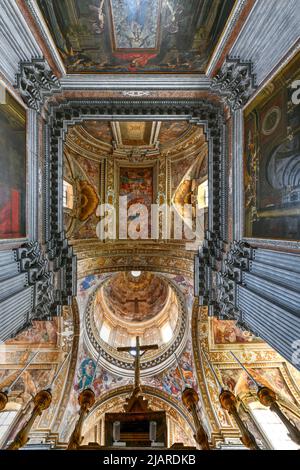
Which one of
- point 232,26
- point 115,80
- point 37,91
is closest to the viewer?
point 232,26

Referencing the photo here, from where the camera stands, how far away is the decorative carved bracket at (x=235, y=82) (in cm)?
701

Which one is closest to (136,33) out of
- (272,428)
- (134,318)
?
(272,428)

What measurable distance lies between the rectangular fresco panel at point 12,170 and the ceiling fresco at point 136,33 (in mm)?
2139

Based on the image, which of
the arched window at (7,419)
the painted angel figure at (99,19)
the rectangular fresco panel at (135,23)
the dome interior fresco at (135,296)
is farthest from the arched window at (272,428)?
the painted angel figure at (99,19)

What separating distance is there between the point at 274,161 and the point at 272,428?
942cm

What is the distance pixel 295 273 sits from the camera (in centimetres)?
527

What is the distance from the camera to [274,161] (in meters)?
6.08

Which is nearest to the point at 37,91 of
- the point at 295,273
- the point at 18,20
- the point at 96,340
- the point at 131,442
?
the point at 18,20

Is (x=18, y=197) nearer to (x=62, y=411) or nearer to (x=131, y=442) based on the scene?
(x=131, y=442)

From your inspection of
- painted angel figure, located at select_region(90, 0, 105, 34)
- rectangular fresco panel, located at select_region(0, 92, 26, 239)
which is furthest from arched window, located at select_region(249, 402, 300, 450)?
painted angel figure, located at select_region(90, 0, 105, 34)

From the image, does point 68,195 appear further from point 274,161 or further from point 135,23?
point 274,161

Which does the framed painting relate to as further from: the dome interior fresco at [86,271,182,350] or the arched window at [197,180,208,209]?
the dome interior fresco at [86,271,182,350]

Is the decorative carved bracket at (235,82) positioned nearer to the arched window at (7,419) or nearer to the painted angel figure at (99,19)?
the painted angel figure at (99,19)

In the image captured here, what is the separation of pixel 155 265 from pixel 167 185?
3667mm
